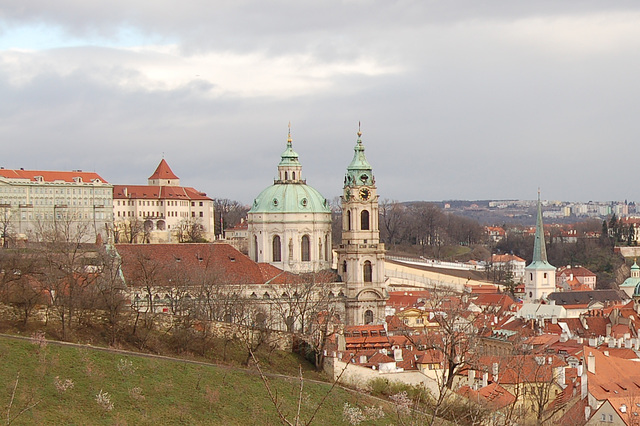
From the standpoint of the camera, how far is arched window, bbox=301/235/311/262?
7538 cm

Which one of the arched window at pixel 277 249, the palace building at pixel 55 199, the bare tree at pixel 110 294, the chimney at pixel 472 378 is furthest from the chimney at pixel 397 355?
the palace building at pixel 55 199

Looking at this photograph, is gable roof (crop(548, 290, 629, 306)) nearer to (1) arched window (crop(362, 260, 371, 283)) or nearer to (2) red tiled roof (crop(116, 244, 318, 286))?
(1) arched window (crop(362, 260, 371, 283))

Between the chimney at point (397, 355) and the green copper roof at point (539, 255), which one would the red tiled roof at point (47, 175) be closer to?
the green copper roof at point (539, 255)

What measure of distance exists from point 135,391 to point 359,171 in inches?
1515

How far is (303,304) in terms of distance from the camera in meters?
67.4

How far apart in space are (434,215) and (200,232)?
54.4 metres

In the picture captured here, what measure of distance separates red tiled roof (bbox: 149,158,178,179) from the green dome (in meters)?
57.2

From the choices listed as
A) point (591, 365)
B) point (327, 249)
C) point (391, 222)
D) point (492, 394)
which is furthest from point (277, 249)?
point (391, 222)

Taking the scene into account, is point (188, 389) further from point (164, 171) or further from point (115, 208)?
point (164, 171)

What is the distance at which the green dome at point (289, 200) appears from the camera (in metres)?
75.2

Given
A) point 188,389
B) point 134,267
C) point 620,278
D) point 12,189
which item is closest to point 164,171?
point 12,189

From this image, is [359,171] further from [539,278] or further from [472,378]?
[539,278]

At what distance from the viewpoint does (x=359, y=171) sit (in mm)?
76625

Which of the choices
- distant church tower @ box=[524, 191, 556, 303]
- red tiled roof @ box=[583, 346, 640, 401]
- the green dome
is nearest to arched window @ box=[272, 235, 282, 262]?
the green dome
